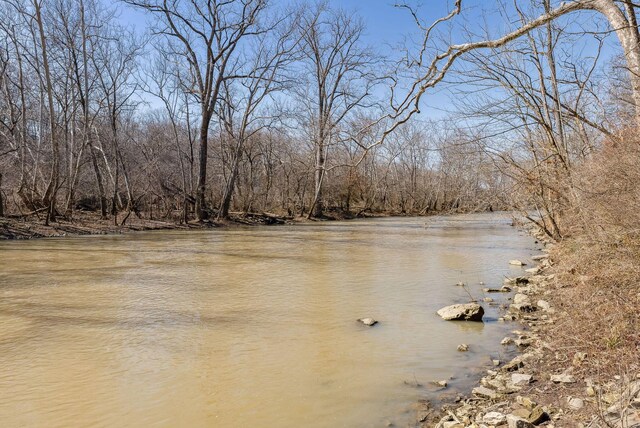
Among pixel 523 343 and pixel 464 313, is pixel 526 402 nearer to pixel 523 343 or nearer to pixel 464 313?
pixel 523 343

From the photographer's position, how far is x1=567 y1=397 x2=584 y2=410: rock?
3.21 metres

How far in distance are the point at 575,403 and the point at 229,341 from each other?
376 cm

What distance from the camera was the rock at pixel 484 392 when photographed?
3781 millimetres

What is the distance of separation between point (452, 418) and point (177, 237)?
1678 cm

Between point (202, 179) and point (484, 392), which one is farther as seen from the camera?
point (202, 179)

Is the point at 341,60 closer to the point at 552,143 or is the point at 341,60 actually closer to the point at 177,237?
the point at 177,237

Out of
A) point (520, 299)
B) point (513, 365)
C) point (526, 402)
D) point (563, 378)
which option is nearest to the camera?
point (526, 402)

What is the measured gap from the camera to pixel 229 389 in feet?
13.8

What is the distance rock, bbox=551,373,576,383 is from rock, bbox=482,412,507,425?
847 mm

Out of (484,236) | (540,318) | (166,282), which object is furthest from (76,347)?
(484,236)

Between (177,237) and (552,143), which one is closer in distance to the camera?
(552,143)

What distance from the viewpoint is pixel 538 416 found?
309cm

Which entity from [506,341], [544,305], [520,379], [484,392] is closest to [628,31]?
[544,305]

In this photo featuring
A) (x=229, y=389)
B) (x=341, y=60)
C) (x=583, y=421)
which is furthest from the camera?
(x=341, y=60)
